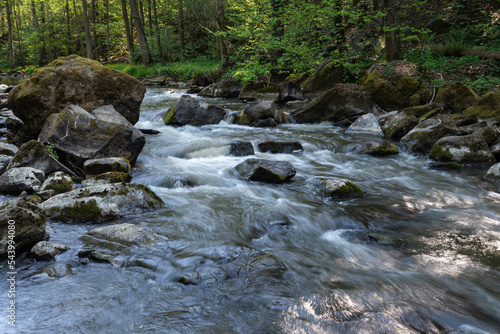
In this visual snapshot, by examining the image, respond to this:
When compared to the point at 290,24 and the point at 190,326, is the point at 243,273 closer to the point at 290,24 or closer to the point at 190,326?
the point at 190,326

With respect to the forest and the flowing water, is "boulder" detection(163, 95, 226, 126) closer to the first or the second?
the flowing water

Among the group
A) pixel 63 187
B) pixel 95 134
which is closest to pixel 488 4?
pixel 95 134

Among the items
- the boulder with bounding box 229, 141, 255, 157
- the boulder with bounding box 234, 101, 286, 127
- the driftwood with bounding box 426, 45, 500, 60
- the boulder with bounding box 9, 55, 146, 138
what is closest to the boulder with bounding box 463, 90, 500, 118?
the driftwood with bounding box 426, 45, 500, 60

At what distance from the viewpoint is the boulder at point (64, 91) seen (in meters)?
7.69

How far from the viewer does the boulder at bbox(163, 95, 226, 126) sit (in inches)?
446

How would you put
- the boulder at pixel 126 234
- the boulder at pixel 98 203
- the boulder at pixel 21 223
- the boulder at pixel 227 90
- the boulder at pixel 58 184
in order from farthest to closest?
the boulder at pixel 227 90, the boulder at pixel 58 184, the boulder at pixel 98 203, the boulder at pixel 126 234, the boulder at pixel 21 223

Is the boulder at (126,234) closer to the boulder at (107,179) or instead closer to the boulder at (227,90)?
the boulder at (107,179)

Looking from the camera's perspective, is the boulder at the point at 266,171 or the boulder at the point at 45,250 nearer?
the boulder at the point at 45,250

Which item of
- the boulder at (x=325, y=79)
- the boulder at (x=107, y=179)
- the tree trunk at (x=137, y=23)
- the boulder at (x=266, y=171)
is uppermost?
the tree trunk at (x=137, y=23)

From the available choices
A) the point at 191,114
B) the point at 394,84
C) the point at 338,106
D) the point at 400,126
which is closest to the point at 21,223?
the point at 191,114

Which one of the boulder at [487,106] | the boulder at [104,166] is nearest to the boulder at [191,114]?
the boulder at [104,166]

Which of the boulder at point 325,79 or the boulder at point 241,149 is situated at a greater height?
the boulder at point 325,79

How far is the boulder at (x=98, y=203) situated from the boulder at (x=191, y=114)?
21.8 ft

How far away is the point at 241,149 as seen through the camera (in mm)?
8164
